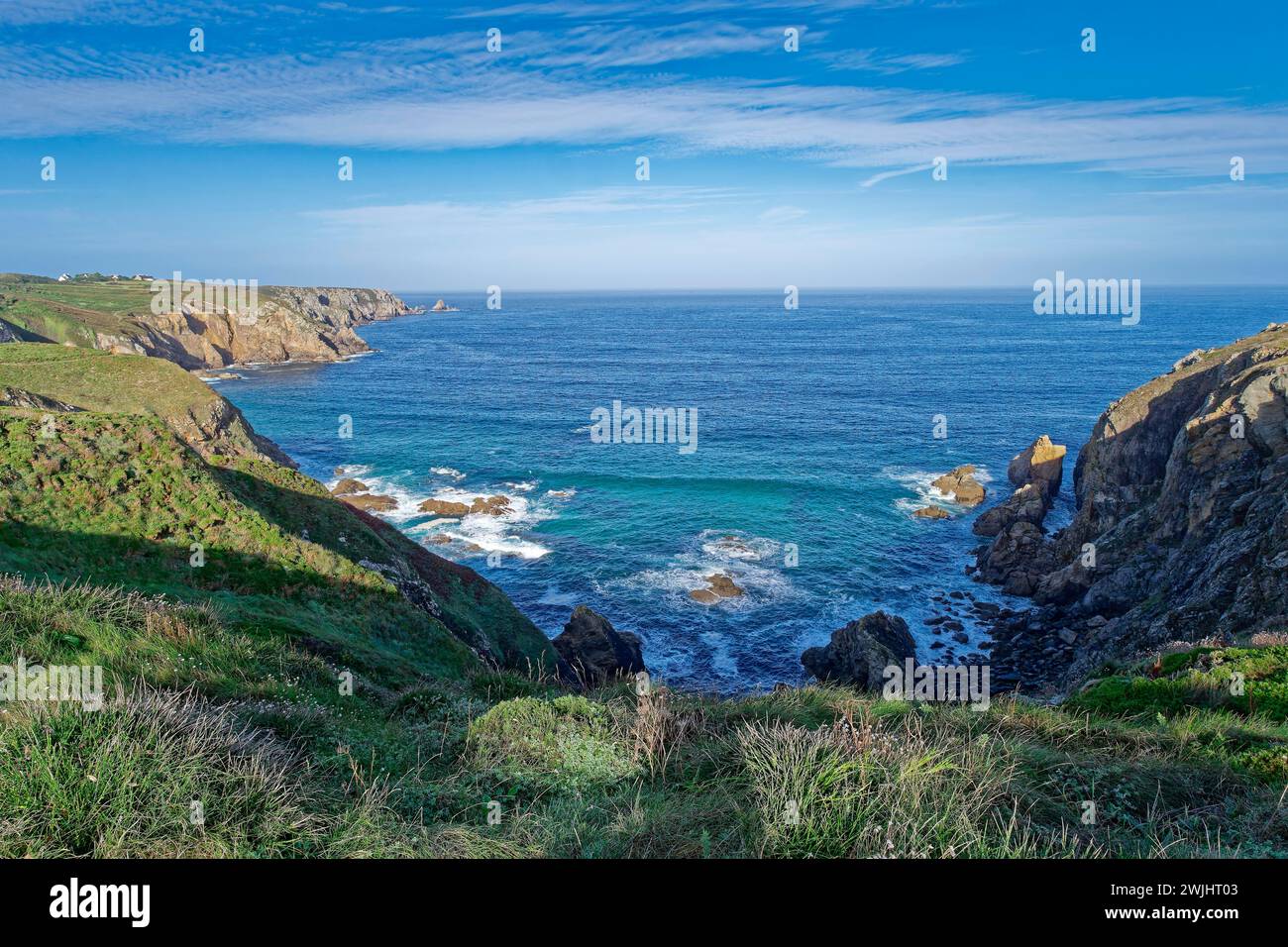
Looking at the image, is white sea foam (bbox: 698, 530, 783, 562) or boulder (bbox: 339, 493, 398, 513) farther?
boulder (bbox: 339, 493, 398, 513)

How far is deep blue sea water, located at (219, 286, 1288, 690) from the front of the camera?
38844 mm

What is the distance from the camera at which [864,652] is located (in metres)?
30.8

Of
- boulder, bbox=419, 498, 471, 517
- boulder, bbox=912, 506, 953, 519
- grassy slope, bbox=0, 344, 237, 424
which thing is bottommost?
boulder, bbox=912, 506, 953, 519

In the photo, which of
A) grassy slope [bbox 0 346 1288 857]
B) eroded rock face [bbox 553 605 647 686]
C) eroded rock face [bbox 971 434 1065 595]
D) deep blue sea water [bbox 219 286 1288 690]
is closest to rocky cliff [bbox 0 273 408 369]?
deep blue sea water [bbox 219 286 1288 690]

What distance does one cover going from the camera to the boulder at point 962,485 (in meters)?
52.7

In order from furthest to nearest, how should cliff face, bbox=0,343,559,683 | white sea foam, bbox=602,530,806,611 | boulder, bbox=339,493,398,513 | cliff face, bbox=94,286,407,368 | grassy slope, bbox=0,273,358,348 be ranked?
1. cliff face, bbox=94,286,407,368
2. grassy slope, bbox=0,273,358,348
3. boulder, bbox=339,493,398,513
4. white sea foam, bbox=602,530,806,611
5. cliff face, bbox=0,343,559,683

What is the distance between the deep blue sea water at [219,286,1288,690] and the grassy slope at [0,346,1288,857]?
71.9 ft

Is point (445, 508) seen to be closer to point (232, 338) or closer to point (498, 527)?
point (498, 527)

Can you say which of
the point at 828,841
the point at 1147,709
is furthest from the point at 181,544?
the point at 1147,709

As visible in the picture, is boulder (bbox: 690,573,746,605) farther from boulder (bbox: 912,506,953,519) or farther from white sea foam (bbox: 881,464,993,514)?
white sea foam (bbox: 881,464,993,514)

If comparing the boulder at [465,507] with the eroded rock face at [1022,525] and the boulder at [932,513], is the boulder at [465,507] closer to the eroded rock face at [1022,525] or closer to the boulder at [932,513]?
the boulder at [932,513]

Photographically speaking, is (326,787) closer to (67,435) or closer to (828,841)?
(828,841)

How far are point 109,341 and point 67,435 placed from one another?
3673 inches

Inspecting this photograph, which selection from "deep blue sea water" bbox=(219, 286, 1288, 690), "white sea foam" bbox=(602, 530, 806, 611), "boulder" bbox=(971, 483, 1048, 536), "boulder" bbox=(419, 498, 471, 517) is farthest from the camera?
"boulder" bbox=(419, 498, 471, 517)
